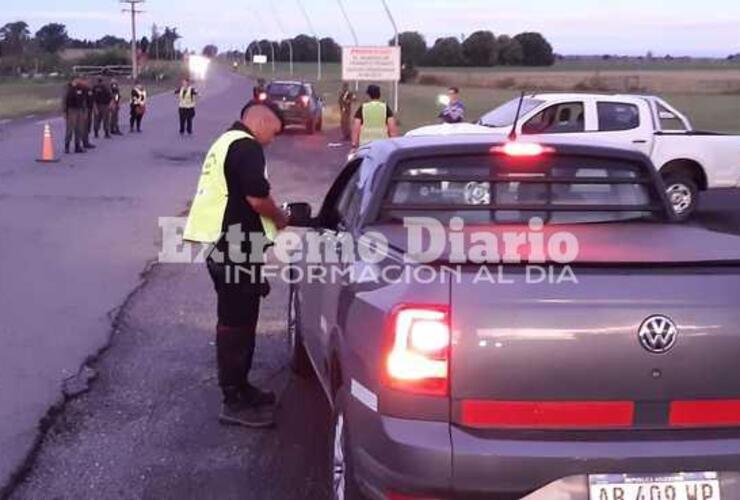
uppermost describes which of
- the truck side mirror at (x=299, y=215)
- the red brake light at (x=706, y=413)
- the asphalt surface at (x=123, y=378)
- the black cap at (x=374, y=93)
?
the black cap at (x=374, y=93)

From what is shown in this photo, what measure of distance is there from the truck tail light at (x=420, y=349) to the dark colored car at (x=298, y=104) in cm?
2964

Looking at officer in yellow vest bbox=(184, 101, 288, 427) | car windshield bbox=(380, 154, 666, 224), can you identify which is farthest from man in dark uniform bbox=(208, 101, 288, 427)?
car windshield bbox=(380, 154, 666, 224)

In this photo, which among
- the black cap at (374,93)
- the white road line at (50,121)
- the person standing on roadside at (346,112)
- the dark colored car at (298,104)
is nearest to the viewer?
the black cap at (374,93)

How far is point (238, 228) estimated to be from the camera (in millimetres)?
5699

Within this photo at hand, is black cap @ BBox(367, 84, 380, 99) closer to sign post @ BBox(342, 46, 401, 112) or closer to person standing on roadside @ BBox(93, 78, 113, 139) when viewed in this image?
person standing on roadside @ BBox(93, 78, 113, 139)

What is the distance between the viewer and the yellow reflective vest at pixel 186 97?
29719mm

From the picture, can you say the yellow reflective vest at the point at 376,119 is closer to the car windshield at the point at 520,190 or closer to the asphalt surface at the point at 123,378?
the asphalt surface at the point at 123,378

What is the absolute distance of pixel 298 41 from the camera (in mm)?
156250

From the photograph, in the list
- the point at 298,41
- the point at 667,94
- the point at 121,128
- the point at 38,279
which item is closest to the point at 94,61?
the point at 298,41

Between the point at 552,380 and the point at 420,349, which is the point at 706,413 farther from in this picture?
the point at 420,349

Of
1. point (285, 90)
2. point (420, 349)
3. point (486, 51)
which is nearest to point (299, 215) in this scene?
point (420, 349)

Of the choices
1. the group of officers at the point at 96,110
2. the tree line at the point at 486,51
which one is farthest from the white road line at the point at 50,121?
the tree line at the point at 486,51

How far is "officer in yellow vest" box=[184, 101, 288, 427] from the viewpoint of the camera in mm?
5605

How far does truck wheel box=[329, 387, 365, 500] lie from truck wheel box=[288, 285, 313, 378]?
209 centimetres
